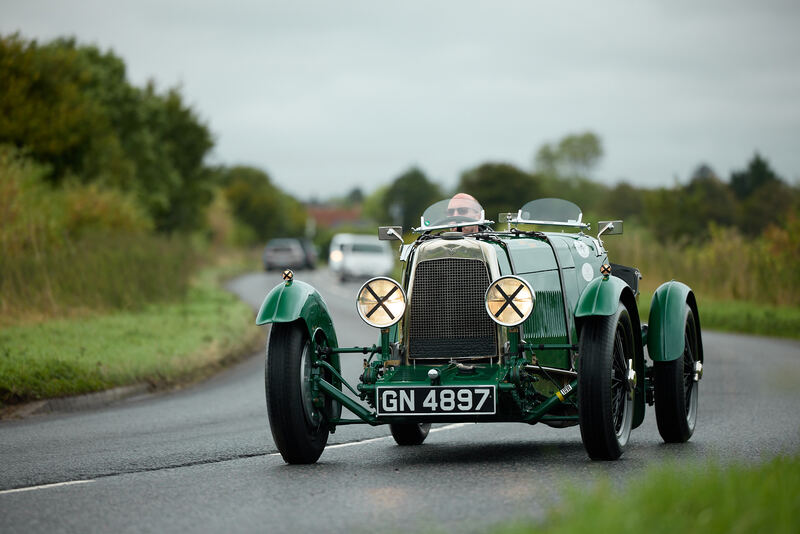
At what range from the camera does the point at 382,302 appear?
8.07 metres

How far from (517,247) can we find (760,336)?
15.4 m

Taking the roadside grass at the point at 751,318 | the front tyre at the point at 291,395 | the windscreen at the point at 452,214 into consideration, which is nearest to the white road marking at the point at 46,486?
the front tyre at the point at 291,395

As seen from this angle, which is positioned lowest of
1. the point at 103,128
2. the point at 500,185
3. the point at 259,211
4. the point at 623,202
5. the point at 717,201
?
the point at 717,201

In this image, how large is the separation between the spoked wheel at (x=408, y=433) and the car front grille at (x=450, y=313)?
3.36 ft

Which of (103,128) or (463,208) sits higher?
(103,128)

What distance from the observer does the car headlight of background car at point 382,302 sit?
802 centimetres

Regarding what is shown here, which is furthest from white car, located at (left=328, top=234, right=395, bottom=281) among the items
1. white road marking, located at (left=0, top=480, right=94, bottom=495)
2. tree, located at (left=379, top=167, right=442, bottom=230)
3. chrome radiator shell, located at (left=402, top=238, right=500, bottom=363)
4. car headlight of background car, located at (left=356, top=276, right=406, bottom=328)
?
tree, located at (left=379, top=167, right=442, bottom=230)

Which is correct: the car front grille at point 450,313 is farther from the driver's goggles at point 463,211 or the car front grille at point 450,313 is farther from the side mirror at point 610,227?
the side mirror at point 610,227

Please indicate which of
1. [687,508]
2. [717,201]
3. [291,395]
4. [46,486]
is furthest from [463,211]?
[717,201]

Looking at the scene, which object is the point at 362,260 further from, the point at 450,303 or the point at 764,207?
the point at 450,303

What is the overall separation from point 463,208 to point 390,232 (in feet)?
2.00

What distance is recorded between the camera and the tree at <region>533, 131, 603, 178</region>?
133m

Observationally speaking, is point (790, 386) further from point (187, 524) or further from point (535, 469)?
point (187, 524)

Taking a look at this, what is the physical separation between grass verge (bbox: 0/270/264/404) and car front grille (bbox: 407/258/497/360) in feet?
20.0
